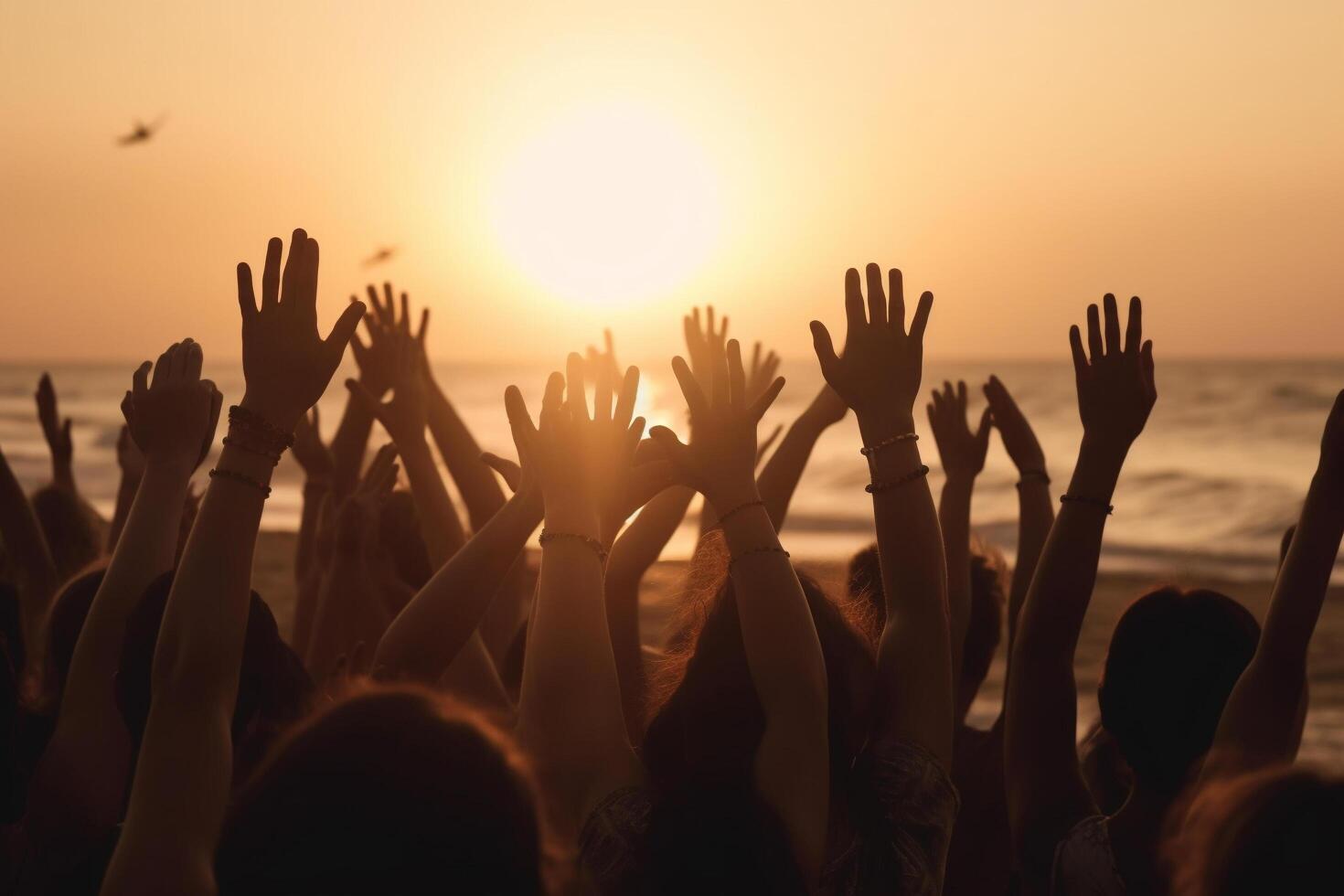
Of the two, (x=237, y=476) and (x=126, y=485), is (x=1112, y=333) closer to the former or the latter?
(x=237, y=476)

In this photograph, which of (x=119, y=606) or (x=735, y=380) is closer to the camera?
(x=735, y=380)

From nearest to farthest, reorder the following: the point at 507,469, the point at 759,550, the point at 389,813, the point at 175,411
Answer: the point at 389,813
the point at 759,550
the point at 175,411
the point at 507,469

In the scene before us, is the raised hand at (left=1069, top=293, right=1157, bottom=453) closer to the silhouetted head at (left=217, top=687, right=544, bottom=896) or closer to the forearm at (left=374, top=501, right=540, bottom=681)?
the forearm at (left=374, top=501, right=540, bottom=681)

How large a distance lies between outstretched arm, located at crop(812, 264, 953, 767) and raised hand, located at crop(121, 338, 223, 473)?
136cm

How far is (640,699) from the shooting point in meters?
3.25

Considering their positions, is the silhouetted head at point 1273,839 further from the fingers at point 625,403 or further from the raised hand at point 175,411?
the raised hand at point 175,411

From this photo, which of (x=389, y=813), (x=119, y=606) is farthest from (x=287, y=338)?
(x=389, y=813)

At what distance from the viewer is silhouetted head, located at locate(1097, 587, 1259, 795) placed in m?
2.65

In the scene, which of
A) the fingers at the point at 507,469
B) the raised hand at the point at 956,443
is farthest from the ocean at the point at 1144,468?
the fingers at the point at 507,469

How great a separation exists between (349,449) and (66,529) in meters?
1.06

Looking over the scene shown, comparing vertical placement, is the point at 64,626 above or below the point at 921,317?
below

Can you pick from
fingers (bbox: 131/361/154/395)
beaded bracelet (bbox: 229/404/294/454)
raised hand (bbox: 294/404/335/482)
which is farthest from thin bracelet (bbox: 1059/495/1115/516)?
raised hand (bbox: 294/404/335/482)

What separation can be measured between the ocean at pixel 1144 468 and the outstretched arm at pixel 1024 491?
2.35 metres

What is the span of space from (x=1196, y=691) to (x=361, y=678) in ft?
5.51
